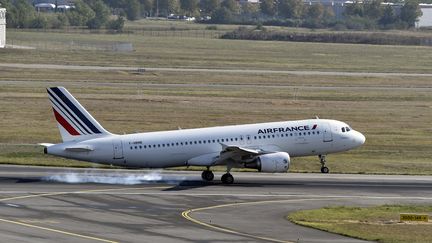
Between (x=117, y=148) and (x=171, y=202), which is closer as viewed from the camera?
(x=171, y=202)

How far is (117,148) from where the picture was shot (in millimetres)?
64188

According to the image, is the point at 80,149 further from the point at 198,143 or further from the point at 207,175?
the point at 207,175

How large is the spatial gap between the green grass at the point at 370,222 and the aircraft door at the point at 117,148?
14242mm

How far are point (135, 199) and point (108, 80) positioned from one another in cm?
7620

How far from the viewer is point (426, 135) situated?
3612 inches

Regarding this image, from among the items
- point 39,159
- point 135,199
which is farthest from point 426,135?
point 135,199

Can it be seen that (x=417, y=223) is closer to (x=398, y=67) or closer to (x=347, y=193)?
(x=347, y=193)

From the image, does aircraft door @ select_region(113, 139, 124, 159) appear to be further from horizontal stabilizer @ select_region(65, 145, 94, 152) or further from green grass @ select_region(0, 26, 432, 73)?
green grass @ select_region(0, 26, 432, 73)

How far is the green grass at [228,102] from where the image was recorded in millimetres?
80938

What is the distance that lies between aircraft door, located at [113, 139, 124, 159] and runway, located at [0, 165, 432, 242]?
5.26 feet

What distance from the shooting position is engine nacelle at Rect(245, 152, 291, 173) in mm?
64188

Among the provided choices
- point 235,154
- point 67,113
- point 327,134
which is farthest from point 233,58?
point 67,113

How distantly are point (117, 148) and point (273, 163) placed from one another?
9251mm

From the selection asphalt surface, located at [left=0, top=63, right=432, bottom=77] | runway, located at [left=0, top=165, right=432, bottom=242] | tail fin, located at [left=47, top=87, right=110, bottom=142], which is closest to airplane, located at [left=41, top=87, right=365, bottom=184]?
tail fin, located at [left=47, top=87, right=110, bottom=142]
